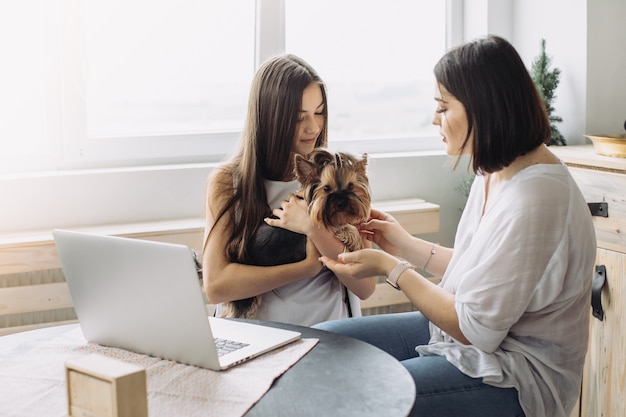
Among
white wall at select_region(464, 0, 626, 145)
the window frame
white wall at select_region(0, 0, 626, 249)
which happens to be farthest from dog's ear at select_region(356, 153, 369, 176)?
white wall at select_region(464, 0, 626, 145)

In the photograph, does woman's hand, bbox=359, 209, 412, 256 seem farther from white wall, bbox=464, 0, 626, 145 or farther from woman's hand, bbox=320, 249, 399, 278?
white wall, bbox=464, 0, 626, 145

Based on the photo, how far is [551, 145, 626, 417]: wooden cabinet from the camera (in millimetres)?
2539

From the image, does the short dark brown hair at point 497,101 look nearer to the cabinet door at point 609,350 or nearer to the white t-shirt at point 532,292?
the white t-shirt at point 532,292

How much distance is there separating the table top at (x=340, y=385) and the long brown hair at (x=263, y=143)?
0.66m

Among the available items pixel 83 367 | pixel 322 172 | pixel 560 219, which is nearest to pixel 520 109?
pixel 560 219

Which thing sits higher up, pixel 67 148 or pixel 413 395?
pixel 67 148

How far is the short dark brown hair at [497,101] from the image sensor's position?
1.82 m

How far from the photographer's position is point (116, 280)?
5.21 ft

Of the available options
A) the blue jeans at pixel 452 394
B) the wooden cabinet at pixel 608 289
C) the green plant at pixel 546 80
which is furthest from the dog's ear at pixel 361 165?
the green plant at pixel 546 80

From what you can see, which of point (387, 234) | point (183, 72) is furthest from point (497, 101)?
point (183, 72)

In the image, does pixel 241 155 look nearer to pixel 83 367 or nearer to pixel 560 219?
pixel 560 219

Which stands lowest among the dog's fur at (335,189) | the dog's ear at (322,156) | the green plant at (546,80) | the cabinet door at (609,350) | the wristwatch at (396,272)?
the cabinet door at (609,350)

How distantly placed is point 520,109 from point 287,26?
1728 mm

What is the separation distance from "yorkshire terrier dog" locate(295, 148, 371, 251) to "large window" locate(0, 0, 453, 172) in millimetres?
1235
